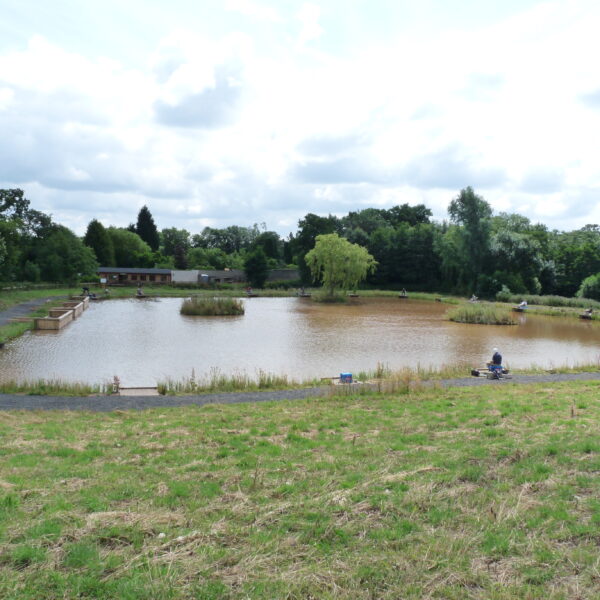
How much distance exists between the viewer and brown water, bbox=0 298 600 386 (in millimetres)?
17953

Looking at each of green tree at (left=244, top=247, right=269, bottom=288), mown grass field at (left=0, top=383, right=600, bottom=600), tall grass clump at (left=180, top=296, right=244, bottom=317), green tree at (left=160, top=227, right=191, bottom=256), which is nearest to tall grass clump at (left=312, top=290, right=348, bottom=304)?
tall grass clump at (left=180, top=296, right=244, bottom=317)

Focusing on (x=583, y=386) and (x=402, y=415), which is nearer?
(x=402, y=415)

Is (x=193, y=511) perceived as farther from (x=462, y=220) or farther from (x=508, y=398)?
(x=462, y=220)

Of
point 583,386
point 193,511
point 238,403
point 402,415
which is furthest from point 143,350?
point 193,511

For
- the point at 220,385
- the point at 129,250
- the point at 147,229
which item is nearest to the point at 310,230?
the point at 129,250

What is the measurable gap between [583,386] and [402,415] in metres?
6.44

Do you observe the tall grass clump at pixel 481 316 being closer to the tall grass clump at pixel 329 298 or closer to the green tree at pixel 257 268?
the tall grass clump at pixel 329 298

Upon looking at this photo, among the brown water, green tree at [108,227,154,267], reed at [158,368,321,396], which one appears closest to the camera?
reed at [158,368,321,396]

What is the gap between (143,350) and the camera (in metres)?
21.7

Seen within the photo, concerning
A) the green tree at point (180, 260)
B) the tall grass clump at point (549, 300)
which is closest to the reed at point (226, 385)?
the tall grass clump at point (549, 300)

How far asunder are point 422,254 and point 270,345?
52.0m

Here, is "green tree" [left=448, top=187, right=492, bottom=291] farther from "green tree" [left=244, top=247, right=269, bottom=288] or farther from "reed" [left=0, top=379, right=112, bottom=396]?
"reed" [left=0, top=379, right=112, bottom=396]

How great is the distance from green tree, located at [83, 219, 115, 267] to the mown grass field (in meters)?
76.1

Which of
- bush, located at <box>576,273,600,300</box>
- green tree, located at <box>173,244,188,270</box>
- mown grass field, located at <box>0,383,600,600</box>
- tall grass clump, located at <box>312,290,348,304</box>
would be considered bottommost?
mown grass field, located at <box>0,383,600,600</box>
